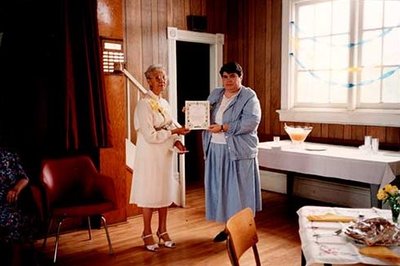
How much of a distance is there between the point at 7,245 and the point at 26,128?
1062 millimetres

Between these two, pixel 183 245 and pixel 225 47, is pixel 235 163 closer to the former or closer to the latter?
pixel 183 245

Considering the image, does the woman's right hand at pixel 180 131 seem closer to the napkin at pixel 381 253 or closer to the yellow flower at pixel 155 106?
the yellow flower at pixel 155 106

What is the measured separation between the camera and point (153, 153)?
11.3 ft

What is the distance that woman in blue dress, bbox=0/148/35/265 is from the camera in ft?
9.45

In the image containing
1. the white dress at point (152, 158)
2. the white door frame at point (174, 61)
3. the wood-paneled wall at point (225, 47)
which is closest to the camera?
Answer: the white dress at point (152, 158)

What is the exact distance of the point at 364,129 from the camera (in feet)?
14.5

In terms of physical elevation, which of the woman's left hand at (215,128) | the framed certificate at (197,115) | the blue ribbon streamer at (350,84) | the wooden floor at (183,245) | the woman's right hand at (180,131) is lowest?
the wooden floor at (183,245)

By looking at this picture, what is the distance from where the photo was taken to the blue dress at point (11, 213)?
2875 mm

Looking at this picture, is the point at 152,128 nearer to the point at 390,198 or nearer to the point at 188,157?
the point at 390,198

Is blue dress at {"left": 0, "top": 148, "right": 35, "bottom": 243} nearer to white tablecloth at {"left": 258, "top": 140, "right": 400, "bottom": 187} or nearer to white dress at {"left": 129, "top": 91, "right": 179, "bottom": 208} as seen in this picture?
white dress at {"left": 129, "top": 91, "right": 179, "bottom": 208}

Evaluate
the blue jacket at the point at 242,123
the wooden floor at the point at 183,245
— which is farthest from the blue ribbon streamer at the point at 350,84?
the blue jacket at the point at 242,123

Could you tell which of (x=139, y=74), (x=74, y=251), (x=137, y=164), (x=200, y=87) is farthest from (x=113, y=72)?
(x=200, y=87)

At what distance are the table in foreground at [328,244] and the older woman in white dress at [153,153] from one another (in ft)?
5.29

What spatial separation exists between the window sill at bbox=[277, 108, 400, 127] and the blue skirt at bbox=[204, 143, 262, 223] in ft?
4.97
